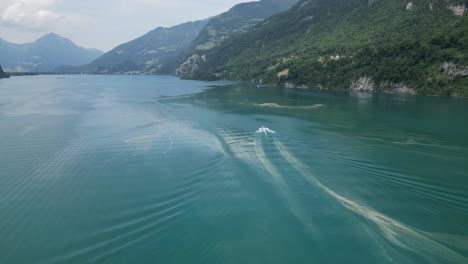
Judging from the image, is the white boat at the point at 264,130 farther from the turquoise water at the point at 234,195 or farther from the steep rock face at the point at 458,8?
the steep rock face at the point at 458,8

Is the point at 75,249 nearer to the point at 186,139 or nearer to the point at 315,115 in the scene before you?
the point at 186,139

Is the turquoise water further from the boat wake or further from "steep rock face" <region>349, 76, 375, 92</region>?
"steep rock face" <region>349, 76, 375, 92</region>

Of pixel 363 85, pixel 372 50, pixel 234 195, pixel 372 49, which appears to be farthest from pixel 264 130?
pixel 372 49

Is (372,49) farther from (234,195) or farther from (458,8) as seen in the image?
(234,195)

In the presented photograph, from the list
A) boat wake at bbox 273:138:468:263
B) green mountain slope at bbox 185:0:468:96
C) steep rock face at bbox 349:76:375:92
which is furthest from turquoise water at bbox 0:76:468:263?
steep rock face at bbox 349:76:375:92

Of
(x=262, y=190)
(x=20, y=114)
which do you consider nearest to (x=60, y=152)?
(x=262, y=190)

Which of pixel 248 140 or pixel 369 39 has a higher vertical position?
pixel 369 39
